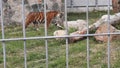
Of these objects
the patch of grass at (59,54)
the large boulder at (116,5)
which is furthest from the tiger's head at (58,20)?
the patch of grass at (59,54)

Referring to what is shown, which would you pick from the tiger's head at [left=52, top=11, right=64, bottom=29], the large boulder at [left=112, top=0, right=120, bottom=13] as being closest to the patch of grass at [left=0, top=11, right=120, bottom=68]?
the tiger's head at [left=52, top=11, right=64, bottom=29]

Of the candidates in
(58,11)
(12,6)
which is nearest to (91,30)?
(58,11)

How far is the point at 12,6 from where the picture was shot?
7.80m

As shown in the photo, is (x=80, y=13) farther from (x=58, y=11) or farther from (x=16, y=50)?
(x=16, y=50)

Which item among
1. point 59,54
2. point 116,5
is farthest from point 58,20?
point 59,54

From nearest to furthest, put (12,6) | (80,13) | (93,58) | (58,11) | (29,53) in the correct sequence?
(93,58) < (29,53) < (58,11) < (12,6) < (80,13)

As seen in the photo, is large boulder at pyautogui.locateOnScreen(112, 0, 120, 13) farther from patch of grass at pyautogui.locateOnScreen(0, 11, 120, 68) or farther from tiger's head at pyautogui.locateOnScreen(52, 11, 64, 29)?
patch of grass at pyautogui.locateOnScreen(0, 11, 120, 68)

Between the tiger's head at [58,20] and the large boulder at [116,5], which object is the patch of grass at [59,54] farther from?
the large boulder at [116,5]

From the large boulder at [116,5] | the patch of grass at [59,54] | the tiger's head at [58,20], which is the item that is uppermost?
the large boulder at [116,5]

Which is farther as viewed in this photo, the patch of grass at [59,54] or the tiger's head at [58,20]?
the tiger's head at [58,20]

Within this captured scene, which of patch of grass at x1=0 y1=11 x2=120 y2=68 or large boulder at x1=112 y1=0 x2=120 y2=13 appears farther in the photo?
large boulder at x1=112 y1=0 x2=120 y2=13

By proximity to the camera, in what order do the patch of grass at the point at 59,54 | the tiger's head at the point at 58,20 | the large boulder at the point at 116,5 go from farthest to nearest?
the large boulder at the point at 116,5, the tiger's head at the point at 58,20, the patch of grass at the point at 59,54

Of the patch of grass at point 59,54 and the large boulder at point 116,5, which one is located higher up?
the large boulder at point 116,5

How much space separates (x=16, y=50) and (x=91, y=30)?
1.32m
